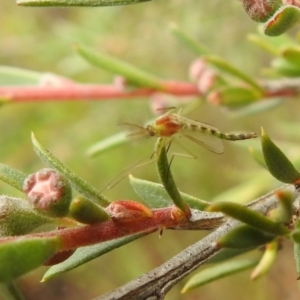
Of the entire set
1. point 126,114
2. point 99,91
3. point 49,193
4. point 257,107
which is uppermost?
point 49,193

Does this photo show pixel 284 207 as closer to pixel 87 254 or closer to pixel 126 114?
pixel 87 254

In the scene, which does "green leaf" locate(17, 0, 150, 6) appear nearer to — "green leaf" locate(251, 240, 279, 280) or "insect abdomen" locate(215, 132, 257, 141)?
"insect abdomen" locate(215, 132, 257, 141)

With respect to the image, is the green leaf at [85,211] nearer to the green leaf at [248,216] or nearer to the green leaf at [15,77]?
the green leaf at [248,216]

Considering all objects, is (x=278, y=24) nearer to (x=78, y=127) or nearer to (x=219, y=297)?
(x=78, y=127)

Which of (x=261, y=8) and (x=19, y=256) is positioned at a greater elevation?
(x=261, y=8)

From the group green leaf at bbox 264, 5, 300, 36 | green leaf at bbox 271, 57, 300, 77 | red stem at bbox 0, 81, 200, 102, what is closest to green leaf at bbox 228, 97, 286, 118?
red stem at bbox 0, 81, 200, 102

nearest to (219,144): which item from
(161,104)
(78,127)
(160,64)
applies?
(161,104)

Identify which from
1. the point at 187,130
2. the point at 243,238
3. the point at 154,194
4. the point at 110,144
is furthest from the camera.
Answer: the point at 110,144

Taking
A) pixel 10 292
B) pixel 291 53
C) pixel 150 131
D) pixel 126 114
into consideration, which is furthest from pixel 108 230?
pixel 126 114
